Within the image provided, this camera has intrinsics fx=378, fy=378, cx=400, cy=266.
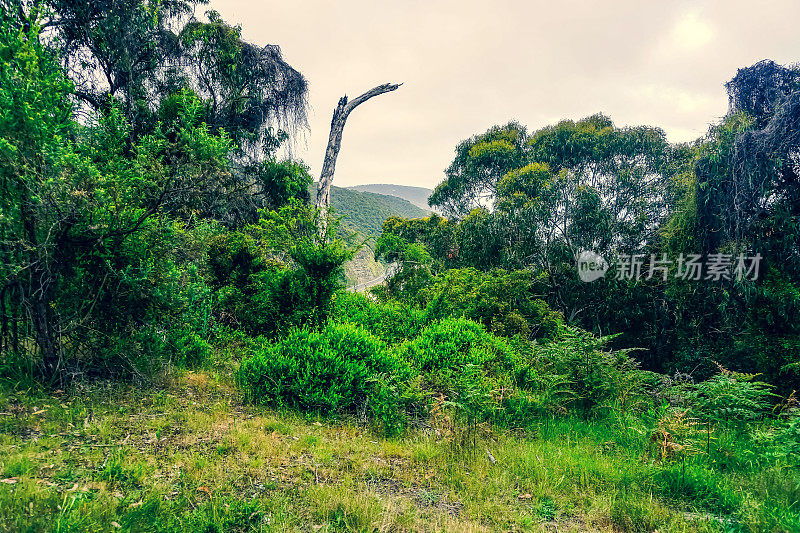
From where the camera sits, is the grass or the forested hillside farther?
the forested hillside

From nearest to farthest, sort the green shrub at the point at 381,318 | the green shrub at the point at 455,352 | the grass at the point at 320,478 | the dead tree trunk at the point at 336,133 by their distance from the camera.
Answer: the grass at the point at 320,478, the green shrub at the point at 455,352, the green shrub at the point at 381,318, the dead tree trunk at the point at 336,133

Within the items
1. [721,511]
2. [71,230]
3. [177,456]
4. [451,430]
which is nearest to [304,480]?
[177,456]

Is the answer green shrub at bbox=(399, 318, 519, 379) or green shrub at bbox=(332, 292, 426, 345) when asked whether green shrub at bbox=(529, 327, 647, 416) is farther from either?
green shrub at bbox=(332, 292, 426, 345)

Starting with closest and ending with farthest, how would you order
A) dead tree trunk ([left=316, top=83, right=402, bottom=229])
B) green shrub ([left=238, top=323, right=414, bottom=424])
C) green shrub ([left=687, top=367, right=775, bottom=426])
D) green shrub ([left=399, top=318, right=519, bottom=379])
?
green shrub ([left=687, top=367, right=775, bottom=426]), green shrub ([left=238, top=323, right=414, bottom=424]), green shrub ([left=399, top=318, right=519, bottom=379]), dead tree trunk ([left=316, top=83, right=402, bottom=229])

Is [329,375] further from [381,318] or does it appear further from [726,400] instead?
[726,400]

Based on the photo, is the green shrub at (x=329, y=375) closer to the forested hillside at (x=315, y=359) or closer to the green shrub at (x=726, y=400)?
the forested hillside at (x=315, y=359)

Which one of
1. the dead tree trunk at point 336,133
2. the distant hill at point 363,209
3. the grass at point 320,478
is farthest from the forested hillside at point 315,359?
the distant hill at point 363,209

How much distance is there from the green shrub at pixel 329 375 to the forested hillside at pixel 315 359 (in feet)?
0.11

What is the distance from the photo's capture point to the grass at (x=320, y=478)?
8.97ft

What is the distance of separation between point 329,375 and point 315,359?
0.30m

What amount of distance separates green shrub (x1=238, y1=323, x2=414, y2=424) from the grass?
0.42 metres

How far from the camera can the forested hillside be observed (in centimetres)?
308

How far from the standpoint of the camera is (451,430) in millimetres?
4504

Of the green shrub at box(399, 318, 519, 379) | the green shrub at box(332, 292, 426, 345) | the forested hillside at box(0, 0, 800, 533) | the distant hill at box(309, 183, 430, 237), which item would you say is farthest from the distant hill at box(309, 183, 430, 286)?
the green shrub at box(399, 318, 519, 379)
